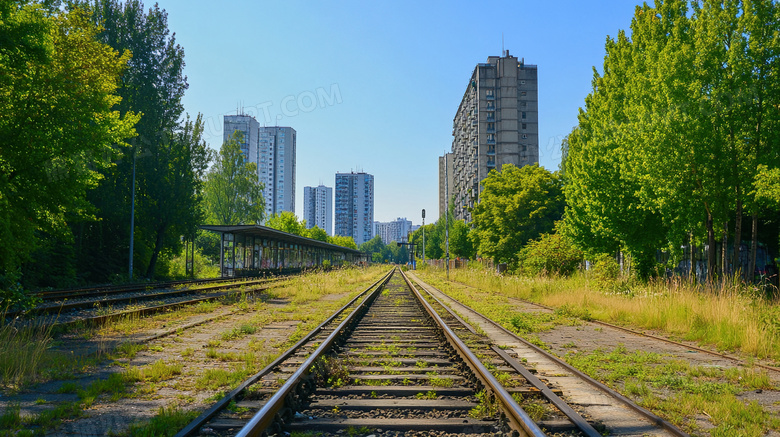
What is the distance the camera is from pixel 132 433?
3953 millimetres

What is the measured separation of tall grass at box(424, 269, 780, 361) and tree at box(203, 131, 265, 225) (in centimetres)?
5070

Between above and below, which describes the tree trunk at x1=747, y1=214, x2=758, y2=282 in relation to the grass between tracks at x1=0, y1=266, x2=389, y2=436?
above

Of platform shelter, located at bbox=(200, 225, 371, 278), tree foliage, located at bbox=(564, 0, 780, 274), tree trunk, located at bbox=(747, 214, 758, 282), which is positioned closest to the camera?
tree foliage, located at bbox=(564, 0, 780, 274)

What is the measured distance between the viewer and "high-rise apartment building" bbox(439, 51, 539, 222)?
86438 mm

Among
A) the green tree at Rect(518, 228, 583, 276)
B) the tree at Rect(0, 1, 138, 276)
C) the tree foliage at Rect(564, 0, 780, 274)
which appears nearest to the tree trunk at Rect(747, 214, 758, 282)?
the tree foliage at Rect(564, 0, 780, 274)

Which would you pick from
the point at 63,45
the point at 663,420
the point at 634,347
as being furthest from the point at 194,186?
the point at 663,420

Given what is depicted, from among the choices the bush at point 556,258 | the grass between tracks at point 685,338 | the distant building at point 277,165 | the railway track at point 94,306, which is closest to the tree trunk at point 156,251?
the railway track at point 94,306

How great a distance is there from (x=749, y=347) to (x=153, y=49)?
42.1m

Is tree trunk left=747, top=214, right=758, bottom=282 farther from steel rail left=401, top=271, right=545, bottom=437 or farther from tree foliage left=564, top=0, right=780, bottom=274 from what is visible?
steel rail left=401, top=271, right=545, bottom=437

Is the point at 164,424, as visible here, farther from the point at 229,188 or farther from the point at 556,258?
the point at 229,188

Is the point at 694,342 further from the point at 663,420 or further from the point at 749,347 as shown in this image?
the point at 663,420

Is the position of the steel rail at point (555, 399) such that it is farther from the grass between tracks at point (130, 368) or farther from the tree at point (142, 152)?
the tree at point (142, 152)

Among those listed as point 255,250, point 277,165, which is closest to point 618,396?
point 255,250

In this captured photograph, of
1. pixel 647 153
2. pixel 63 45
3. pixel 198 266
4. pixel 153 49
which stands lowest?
pixel 198 266
